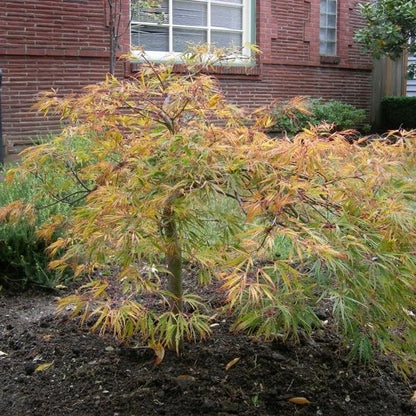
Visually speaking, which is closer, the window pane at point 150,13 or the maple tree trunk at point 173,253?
the maple tree trunk at point 173,253

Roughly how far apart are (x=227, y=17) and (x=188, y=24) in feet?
3.43

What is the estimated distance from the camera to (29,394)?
302 centimetres

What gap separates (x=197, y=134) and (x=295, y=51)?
37.0ft

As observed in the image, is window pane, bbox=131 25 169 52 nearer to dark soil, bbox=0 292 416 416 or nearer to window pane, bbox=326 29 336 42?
window pane, bbox=326 29 336 42

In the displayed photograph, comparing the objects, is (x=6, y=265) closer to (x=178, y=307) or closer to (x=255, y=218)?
(x=178, y=307)

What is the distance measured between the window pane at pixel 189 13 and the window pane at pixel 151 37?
1.36 feet

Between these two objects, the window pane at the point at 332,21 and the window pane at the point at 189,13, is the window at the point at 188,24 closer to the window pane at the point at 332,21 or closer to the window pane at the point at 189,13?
the window pane at the point at 189,13

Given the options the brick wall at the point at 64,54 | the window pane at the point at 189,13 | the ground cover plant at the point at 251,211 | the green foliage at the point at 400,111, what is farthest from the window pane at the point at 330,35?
the ground cover plant at the point at 251,211

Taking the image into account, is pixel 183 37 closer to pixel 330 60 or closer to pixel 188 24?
pixel 188 24

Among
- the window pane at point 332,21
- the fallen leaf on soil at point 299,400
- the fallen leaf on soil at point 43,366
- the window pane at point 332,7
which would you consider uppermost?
the window pane at point 332,7

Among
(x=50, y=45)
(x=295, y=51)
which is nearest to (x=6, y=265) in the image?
(x=50, y=45)

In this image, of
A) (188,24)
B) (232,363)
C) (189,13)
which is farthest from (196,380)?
(189,13)

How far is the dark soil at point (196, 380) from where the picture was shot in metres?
2.88

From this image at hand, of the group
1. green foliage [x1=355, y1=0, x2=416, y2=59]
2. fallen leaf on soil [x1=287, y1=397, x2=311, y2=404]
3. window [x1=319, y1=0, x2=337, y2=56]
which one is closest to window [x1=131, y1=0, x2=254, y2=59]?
window [x1=319, y1=0, x2=337, y2=56]
